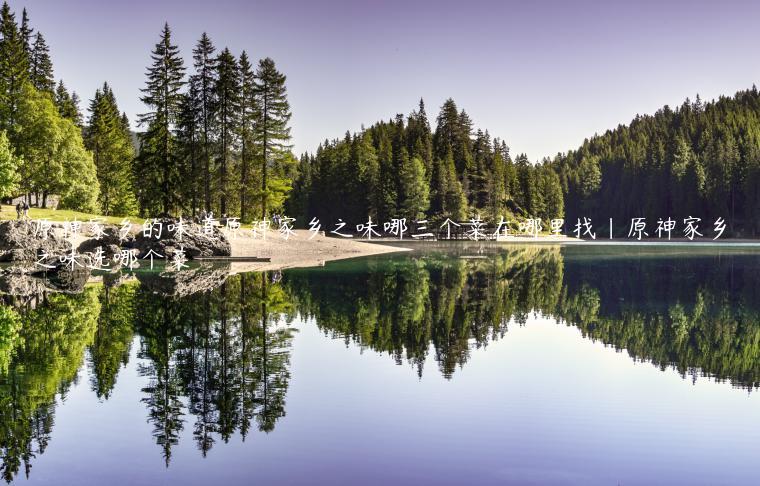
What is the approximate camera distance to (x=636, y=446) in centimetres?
975

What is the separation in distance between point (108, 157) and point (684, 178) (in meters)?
113

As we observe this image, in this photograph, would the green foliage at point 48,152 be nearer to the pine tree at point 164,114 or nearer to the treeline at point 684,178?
the pine tree at point 164,114

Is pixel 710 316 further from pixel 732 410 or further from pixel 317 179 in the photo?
pixel 317 179

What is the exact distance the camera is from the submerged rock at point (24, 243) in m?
38.5

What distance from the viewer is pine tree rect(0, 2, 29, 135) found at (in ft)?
198

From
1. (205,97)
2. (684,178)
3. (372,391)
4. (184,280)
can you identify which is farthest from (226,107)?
(684,178)

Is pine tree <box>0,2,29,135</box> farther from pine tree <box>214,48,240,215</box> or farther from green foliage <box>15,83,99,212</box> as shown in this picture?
pine tree <box>214,48,240,215</box>

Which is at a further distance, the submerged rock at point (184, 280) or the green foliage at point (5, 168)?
the green foliage at point (5, 168)

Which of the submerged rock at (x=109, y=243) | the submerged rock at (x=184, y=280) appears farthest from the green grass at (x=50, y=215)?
the submerged rock at (x=184, y=280)

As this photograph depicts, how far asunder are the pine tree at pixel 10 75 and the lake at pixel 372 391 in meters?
42.4

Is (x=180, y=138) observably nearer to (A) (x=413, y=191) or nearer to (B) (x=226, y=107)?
(B) (x=226, y=107)

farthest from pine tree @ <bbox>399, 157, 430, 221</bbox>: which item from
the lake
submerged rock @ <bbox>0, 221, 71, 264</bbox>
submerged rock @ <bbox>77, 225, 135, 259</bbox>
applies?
the lake

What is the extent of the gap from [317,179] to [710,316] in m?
111

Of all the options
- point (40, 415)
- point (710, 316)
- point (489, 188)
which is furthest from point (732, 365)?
point (489, 188)
